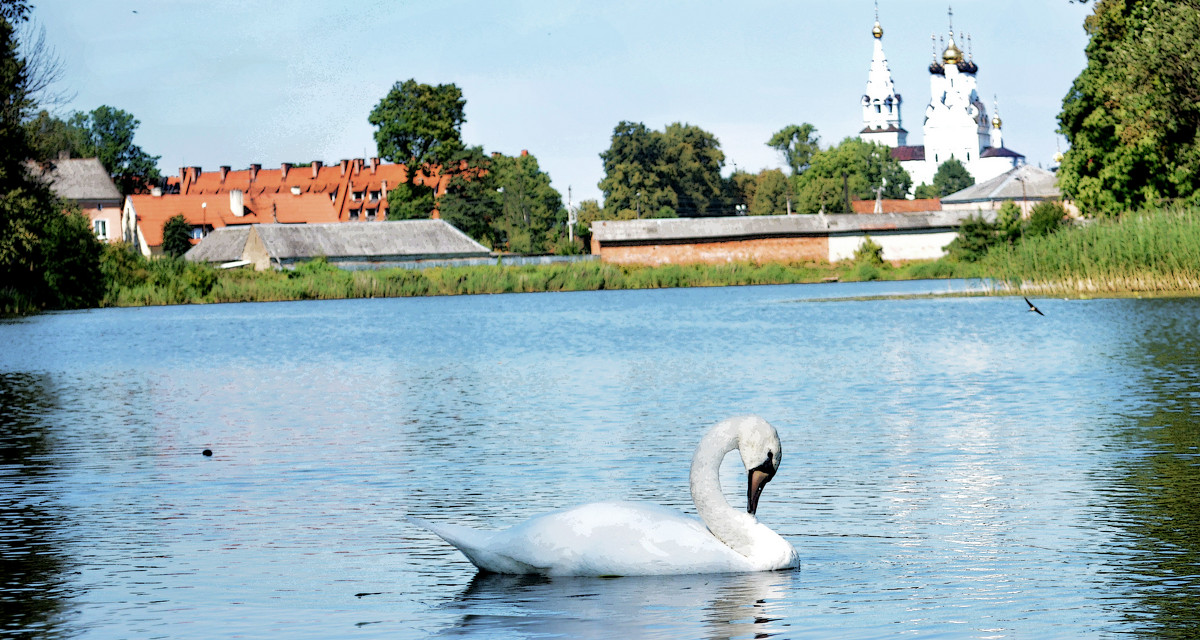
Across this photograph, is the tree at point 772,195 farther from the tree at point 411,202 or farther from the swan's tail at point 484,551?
the swan's tail at point 484,551

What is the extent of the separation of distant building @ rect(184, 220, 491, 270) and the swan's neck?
8825 centimetres

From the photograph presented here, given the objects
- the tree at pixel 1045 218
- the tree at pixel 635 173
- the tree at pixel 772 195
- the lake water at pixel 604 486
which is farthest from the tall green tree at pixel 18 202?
the tree at pixel 772 195

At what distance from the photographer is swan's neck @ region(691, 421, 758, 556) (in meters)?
8.95

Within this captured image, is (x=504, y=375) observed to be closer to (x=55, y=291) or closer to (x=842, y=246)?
(x=55, y=291)

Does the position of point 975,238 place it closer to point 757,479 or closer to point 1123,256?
point 1123,256

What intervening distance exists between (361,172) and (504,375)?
11497cm

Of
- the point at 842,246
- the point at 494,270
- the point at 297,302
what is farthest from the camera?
the point at 842,246

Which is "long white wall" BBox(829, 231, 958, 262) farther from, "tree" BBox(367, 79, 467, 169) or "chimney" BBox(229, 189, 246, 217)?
"chimney" BBox(229, 189, 246, 217)

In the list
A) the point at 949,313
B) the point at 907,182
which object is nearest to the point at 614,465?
the point at 949,313

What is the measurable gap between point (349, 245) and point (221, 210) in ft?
95.5

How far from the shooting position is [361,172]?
140 meters

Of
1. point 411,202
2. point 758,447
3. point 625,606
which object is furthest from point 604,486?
point 411,202

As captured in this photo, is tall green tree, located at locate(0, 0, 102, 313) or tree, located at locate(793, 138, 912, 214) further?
tree, located at locate(793, 138, 912, 214)

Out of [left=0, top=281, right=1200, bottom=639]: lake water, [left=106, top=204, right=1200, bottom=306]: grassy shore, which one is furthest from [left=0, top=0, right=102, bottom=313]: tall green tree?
[left=0, top=281, right=1200, bottom=639]: lake water
